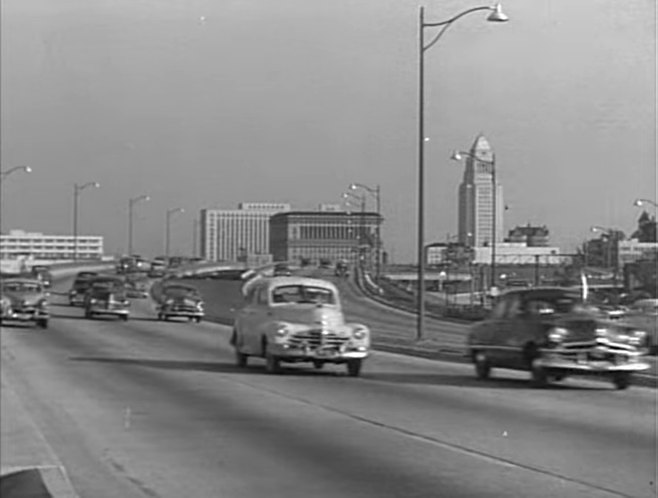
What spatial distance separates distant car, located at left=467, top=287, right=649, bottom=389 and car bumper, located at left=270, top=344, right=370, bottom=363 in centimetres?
312

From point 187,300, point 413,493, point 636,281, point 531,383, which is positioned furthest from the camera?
point 187,300

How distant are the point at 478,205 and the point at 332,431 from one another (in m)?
5.46

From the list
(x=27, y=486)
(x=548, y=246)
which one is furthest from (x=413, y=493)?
(x=548, y=246)

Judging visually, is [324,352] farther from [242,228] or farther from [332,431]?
[332,431]

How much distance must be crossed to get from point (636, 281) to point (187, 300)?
102 ft

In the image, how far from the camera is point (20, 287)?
47719 mm

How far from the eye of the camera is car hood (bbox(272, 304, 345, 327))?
26438mm

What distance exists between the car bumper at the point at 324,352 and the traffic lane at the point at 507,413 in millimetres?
382

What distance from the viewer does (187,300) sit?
5184 cm

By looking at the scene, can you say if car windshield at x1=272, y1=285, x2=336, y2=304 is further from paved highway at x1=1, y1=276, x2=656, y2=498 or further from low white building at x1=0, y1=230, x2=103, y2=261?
low white building at x1=0, y1=230, x2=103, y2=261

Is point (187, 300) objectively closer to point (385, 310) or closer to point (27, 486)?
point (385, 310)

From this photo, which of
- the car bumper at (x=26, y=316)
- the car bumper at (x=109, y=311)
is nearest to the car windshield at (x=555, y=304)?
the car bumper at (x=26, y=316)

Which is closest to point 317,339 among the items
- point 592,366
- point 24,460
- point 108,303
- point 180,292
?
point 592,366

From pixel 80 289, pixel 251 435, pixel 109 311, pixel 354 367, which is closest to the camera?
pixel 251 435
